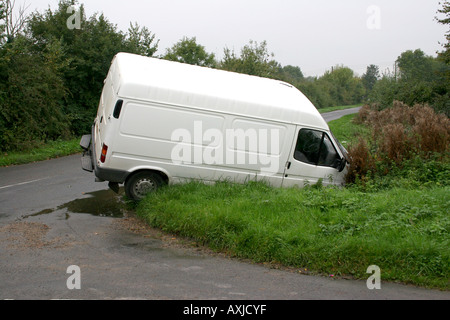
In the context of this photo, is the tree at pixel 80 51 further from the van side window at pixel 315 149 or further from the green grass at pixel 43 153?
the van side window at pixel 315 149

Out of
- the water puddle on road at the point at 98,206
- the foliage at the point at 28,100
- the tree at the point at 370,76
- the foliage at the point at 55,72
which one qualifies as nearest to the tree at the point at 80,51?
the foliage at the point at 55,72

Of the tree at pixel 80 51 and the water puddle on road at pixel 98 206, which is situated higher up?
the tree at pixel 80 51

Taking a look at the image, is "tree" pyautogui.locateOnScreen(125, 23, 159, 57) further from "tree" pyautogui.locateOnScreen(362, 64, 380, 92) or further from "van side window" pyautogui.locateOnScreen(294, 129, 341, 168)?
"tree" pyautogui.locateOnScreen(362, 64, 380, 92)

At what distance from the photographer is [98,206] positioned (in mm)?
9539

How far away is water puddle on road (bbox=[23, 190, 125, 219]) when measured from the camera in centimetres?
896

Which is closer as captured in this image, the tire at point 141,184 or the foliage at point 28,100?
the tire at point 141,184

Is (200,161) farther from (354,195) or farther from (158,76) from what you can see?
(354,195)

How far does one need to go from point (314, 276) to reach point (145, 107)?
4.73m

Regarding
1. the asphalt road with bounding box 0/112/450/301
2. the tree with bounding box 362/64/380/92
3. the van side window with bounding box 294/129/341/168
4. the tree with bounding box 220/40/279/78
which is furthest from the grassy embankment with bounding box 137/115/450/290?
the tree with bounding box 362/64/380/92

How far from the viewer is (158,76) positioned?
9094 millimetres

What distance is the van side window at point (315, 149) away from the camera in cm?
966

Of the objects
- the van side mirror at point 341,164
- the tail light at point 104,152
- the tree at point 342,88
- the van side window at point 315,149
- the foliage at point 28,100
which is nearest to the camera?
the tail light at point 104,152

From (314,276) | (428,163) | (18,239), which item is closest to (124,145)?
(18,239)

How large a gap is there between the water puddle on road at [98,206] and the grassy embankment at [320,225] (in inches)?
27.6
